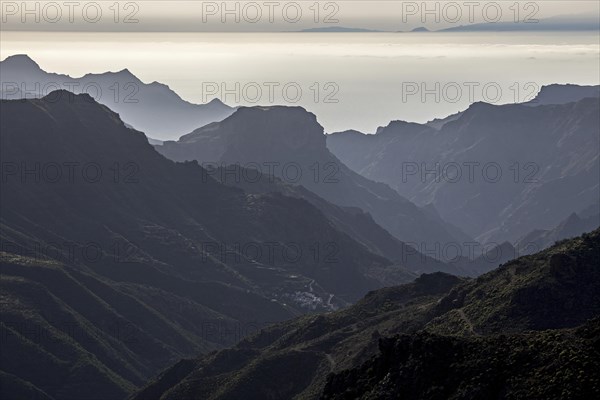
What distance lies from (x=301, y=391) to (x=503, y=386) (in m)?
108

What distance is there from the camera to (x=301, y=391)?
199 m

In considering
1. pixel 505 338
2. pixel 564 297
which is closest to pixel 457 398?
pixel 505 338

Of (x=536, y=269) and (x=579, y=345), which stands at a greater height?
(x=579, y=345)

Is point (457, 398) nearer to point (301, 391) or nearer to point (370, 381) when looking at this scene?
point (370, 381)

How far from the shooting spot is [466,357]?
332 feet

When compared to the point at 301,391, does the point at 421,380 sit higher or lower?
higher

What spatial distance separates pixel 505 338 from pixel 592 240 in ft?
281

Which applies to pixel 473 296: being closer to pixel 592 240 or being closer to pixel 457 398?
pixel 592 240

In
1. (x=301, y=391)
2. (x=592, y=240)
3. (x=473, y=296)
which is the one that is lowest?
(x=301, y=391)

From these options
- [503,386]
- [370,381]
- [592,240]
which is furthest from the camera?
[592,240]

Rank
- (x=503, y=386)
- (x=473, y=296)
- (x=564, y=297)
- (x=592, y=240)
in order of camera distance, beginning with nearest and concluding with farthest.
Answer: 1. (x=503, y=386)
2. (x=564, y=297)
3. (x=592, y=240)
4. (x=473, y=296)

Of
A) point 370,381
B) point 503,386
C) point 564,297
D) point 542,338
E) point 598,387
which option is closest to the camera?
point 598,387

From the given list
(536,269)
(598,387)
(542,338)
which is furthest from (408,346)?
(536,269)

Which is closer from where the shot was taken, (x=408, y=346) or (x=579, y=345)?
(x=579, y=345)
